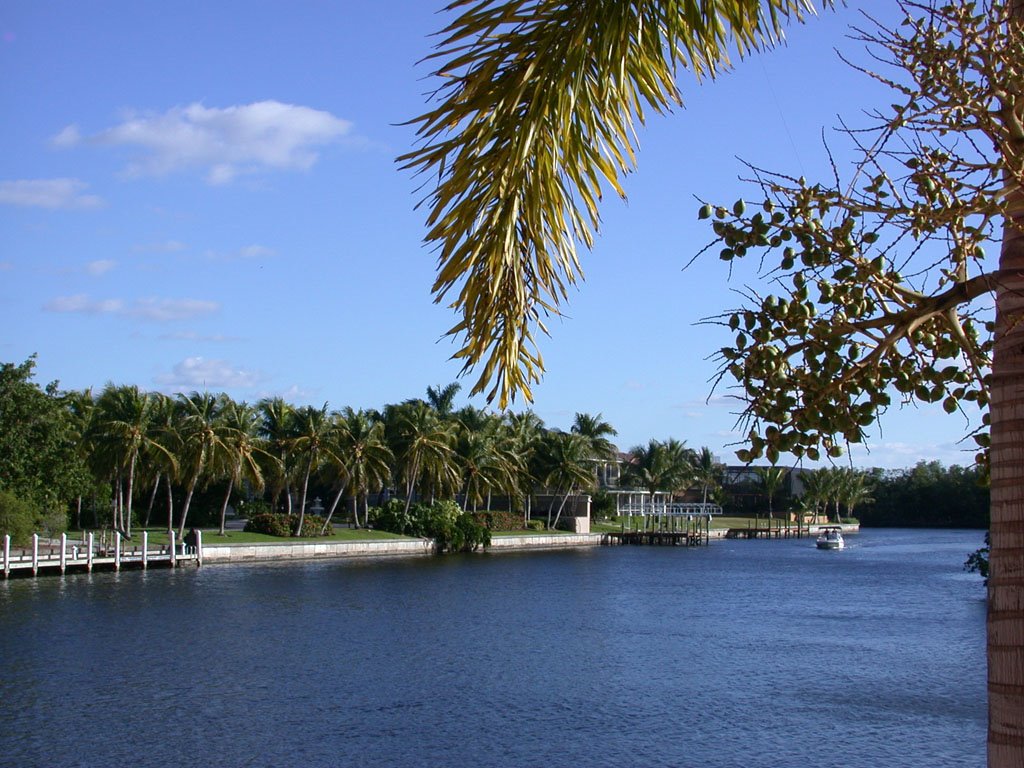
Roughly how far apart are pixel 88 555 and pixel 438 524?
2748cm

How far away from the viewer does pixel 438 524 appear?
74.0 meters

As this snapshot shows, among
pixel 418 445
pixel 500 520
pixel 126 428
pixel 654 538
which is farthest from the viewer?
pixel 654 538

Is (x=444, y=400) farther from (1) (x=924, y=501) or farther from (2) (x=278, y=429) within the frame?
(1) (x=924, y=501)

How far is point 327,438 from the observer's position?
67625 millimetres

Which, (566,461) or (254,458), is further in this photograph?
(566,461)

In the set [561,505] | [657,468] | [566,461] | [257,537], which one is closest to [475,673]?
[257,537]

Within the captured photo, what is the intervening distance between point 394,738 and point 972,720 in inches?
514

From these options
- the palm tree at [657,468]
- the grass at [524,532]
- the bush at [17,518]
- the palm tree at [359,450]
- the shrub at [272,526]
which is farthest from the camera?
the palm tree at [657,468]

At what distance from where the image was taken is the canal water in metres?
21.6

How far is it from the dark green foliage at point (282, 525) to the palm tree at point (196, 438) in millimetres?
6523

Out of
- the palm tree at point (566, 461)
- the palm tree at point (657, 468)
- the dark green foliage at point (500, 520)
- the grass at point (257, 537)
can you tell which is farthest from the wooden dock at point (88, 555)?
the palm tree at point (657, 468)

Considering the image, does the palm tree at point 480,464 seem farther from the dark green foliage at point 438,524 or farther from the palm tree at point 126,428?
the palm tree at point 126,428

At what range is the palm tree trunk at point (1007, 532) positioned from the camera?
3357mm

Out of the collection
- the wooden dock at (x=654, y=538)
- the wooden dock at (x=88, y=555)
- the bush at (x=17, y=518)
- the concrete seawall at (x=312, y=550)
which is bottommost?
the wooden dock at (x=654, y=538)
